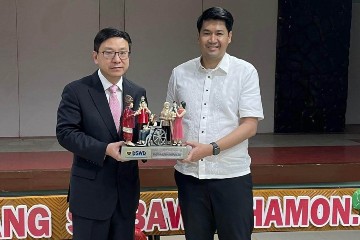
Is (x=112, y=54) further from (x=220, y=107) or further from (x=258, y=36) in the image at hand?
(x=258, y=36)

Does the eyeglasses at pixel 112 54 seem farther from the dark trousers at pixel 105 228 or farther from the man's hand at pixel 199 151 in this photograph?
the dark trousers at pixel 105 228

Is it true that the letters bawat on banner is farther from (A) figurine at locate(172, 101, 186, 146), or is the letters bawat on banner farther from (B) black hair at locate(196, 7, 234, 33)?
(B) black hair at locate(196, 7, 234, 33)

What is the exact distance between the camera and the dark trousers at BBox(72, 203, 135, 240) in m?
1.67

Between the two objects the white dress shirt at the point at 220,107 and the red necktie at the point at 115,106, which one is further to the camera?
the white dress shirt at the point at 220,107

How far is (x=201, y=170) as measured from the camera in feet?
6.00

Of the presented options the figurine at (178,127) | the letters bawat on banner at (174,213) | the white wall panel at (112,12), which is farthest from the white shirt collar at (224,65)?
the white wall panel at (112,12)

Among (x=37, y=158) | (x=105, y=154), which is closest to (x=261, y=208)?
(x=105, y=154)

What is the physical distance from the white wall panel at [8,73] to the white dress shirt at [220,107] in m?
4.77

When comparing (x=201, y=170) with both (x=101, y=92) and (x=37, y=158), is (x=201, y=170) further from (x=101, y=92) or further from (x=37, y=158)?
(x=37, y=158)

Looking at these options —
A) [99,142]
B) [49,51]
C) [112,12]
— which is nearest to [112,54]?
[99,142]

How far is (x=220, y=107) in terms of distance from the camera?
1813 millimetres

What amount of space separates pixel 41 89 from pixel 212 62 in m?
4.78

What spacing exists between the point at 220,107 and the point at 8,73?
4.95 meters

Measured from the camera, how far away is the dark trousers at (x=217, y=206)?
1.83 metres
